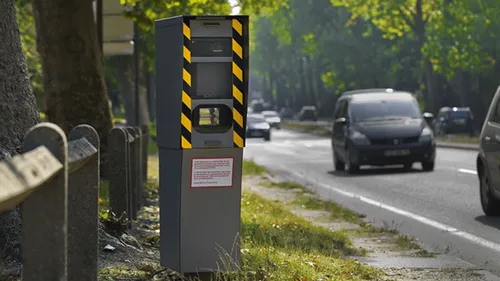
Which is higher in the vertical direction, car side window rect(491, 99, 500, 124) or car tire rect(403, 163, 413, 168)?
car side window rect(491, 99, 500, 124)

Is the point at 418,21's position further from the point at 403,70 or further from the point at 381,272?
the point at 381,272

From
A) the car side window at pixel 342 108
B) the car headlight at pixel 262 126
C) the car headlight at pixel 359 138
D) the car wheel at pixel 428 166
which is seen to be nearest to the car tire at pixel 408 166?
the car wheel at pixel 428 166

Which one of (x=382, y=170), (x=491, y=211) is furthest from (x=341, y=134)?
(x=491, y=211)

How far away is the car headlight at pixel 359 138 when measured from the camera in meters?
25.7

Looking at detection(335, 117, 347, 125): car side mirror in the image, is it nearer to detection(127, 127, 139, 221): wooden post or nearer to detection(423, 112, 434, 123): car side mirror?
detection(423, 112, 434, 123): car side mirror

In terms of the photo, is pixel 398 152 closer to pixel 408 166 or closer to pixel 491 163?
pixel 408 166

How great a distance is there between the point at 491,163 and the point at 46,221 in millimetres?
10776

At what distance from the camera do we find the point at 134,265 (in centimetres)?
884

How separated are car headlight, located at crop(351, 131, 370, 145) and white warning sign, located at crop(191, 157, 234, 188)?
17.7 meters

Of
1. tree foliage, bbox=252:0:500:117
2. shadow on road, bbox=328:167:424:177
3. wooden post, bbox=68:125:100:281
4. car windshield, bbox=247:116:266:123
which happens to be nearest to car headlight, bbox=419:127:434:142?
→ shadow on road, bbox=328:167:424:177

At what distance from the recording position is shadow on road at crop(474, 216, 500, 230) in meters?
14.1

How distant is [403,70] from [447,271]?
76673 mm

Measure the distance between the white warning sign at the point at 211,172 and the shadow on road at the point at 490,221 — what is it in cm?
638

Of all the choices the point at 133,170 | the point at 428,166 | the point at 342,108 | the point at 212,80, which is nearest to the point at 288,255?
the point at 212,80
